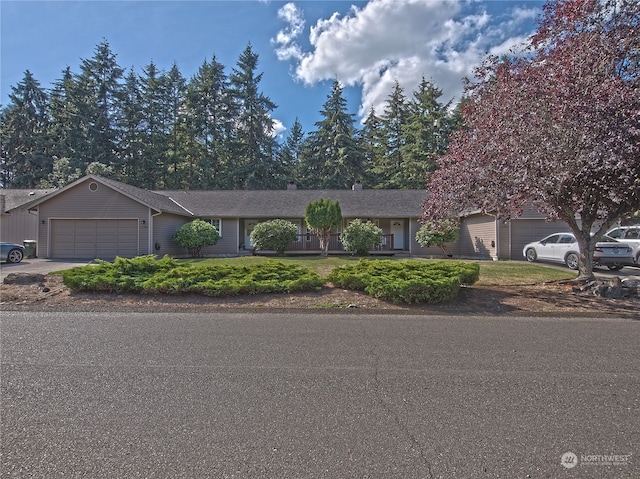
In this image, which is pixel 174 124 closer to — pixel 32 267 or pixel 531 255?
pixel 32 267

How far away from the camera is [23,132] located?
132 ft

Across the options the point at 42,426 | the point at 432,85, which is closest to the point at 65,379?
the point at 42,426

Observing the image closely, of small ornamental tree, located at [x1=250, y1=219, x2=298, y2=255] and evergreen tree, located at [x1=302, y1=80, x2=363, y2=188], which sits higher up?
evergreen tree, located at [x1=302, y1=80, x2=363, y2=188]

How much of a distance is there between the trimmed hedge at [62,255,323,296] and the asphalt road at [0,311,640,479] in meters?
2.11

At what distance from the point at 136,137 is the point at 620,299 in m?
42.3

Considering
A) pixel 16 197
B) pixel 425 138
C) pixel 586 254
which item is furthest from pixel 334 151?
pixel 586 254

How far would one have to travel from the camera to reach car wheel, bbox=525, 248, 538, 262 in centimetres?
1536

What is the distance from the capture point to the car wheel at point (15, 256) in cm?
1516

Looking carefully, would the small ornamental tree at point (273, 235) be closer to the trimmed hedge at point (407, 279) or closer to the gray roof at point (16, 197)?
the trimmed hedge at point (407, 279)

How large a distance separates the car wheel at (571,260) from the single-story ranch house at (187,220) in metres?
3.02

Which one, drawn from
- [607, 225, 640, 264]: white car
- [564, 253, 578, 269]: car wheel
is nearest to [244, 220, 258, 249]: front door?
[564, 253, 578, 269]: car wheel

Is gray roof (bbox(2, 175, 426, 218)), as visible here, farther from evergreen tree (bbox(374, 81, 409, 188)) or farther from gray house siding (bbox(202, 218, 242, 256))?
evergreen tree (bbox(374, 81, 409, 188))

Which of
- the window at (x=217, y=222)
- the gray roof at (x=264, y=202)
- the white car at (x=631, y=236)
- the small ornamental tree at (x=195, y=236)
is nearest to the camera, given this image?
the white car at (x=631, y=236)

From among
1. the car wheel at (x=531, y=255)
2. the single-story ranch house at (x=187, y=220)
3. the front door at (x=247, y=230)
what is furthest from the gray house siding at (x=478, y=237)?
the front door at (x=247, y=230)
